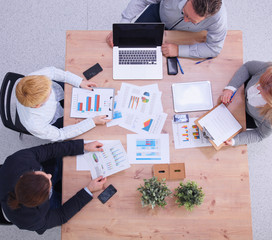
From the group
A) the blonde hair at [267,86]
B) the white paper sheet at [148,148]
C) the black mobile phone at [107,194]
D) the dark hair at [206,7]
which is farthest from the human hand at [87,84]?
the blonde hair at [267,86]

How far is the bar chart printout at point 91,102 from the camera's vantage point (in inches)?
58.1

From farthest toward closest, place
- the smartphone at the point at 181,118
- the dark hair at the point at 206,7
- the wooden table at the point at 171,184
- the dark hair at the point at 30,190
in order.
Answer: the smartphone at the point at 181,118
the wooden table at the point at 171,184
the dark hair at the point at 206,7
the dark hair at the point at 30,190

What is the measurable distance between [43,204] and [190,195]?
0.79m

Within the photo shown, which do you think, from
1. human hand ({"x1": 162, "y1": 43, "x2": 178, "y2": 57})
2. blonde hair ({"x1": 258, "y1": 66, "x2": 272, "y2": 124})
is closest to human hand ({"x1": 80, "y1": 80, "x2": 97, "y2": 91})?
human hand ({"x1": 162, "y1": 43, "x2": 178, "y2": 57})

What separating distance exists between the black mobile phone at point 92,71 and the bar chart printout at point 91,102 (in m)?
0.10

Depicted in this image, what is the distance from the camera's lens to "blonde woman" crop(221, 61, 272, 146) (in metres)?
1.39

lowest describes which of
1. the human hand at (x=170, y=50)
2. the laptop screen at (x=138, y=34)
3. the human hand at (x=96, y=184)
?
the human hand at (x=96, y=184)

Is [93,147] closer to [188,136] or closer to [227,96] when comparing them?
[188,136]

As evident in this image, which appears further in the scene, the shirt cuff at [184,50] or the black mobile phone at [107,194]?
the shirt cuff at [184,50]

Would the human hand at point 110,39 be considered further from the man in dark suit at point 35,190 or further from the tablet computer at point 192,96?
the man in dark suit at point 35,190

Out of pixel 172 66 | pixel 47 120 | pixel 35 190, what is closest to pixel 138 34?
pixel 172 66

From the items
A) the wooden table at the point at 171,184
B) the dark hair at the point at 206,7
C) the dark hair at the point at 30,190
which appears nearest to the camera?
the dark hair at the point at 30,190

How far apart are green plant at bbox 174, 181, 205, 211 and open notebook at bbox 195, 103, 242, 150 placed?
290 millimetres

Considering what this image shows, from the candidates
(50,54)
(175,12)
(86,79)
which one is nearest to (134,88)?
(86,79)
